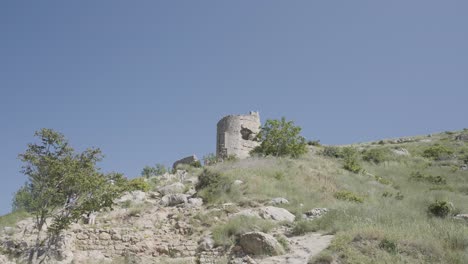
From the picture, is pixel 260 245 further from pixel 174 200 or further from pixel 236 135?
pixel 236 135

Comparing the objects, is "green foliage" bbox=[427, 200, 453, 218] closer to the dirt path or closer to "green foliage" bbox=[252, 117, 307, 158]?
the dirt path

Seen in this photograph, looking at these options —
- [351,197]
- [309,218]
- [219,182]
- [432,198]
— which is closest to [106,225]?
[219,182]

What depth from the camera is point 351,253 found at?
7551 millimetres

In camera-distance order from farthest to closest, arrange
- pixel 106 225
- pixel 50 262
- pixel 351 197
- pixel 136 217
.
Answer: pixel 351 197 → pixel 136 217 → pixel 106 225 → pixel 50 262

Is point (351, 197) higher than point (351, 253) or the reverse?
higher

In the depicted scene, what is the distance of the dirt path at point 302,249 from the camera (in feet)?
26.8

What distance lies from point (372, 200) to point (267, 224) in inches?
222

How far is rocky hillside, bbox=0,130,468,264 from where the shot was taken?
7.97 meters

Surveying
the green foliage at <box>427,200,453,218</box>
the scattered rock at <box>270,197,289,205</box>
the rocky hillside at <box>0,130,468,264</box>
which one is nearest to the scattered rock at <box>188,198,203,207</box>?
the rocky hillside at <box>0,130,468,264</box>

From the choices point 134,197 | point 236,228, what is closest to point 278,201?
point 236,228

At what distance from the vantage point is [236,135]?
1039 inches

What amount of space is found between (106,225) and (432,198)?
11.5 metres

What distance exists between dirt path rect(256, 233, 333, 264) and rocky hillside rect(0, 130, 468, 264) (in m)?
0.02

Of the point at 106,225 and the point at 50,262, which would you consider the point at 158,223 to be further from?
the point at 50,262
